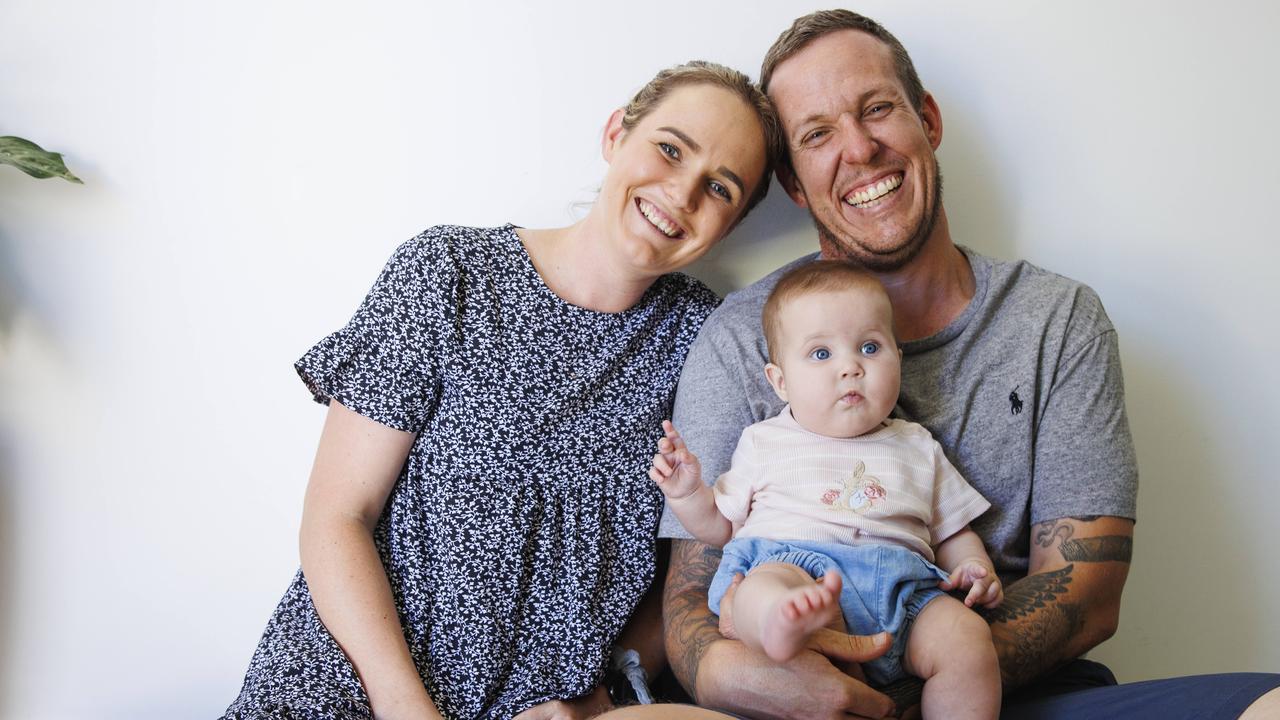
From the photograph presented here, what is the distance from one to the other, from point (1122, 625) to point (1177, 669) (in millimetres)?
169

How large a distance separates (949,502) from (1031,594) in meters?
0.20

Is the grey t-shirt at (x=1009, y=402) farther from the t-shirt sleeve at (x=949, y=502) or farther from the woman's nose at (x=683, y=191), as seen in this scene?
the woman's nose at (x=683, y=191)

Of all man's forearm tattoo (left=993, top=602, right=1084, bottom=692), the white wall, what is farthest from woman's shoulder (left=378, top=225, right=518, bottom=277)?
man's forearm tattoo (left=993, top=602, right=1084, bottom=692)

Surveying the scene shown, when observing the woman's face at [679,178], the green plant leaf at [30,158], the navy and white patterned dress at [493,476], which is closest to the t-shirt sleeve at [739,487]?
the navy and white patterned dress at [493,476]

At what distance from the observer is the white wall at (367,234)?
206 centimetres

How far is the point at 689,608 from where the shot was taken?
63.4 inches

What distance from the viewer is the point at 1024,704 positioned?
4.93ft

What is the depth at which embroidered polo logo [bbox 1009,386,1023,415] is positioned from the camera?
167 centimetres

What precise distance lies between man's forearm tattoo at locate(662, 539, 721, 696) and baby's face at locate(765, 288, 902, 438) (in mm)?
332

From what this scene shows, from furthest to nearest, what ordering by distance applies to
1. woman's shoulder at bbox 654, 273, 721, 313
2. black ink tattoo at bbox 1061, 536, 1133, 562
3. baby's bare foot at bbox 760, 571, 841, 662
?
woman's shoulder at bbox 654, 273, 721, 313 → black ink tattoo at bbox 1061, 536, 1133, 562 → baby's bare foot at bbox 760, 571, 841, 662

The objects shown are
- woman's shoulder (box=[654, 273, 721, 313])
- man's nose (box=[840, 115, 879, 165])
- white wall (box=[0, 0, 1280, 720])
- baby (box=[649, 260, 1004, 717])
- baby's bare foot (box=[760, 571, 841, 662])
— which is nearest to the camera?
baby's bare foot (box=[760, 571, 841, 662])

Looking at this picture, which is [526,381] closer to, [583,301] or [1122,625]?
[583,301]

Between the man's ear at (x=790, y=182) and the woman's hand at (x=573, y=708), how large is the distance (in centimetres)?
108

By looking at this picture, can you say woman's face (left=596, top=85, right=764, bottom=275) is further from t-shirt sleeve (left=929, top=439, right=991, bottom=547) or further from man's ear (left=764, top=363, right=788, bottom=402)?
t-shirt sleeve (left=929, top=439, right=991, bottom=547)
